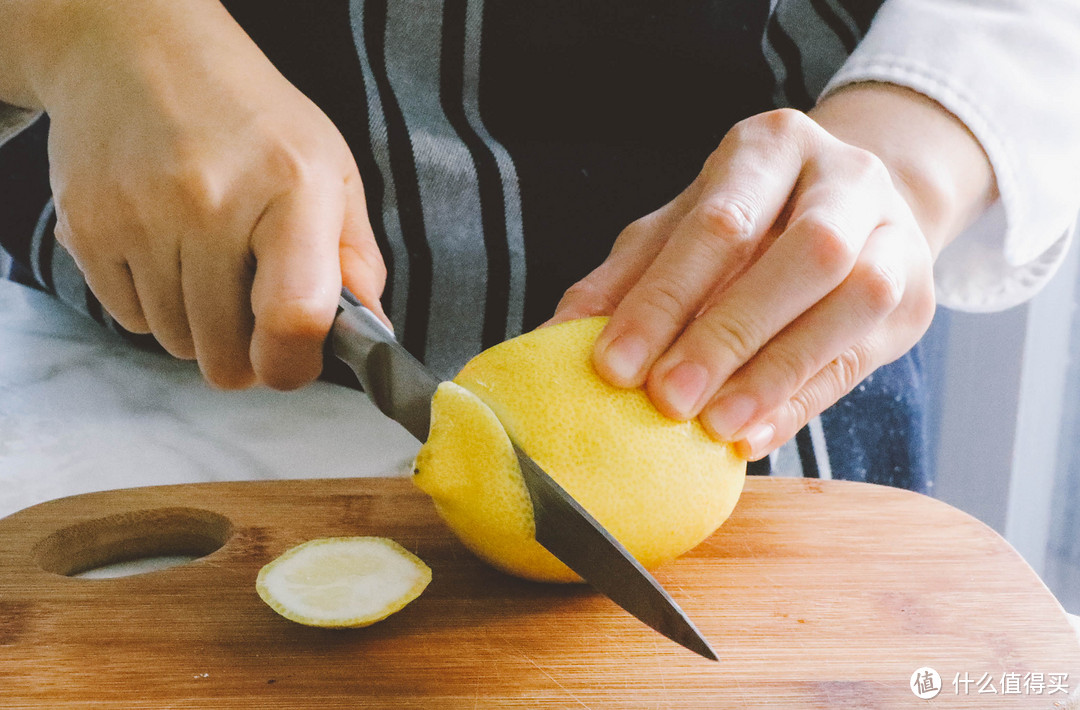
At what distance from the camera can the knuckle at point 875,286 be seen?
2.52ft

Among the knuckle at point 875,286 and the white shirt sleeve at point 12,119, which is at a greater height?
the knuckle at point 875,286

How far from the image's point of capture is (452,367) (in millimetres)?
1209

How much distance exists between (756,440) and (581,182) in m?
0.47

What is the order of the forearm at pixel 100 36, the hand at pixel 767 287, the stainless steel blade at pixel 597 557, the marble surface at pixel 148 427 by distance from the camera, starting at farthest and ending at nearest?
the marble surface at pixel 148 427 < the forearm at pixel 100 36 < the hand at pixel 767 287 < the stainless steel blade at pixel 597 557

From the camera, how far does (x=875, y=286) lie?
77cm

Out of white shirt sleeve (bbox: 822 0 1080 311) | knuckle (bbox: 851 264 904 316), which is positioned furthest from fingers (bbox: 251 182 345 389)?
white shirt sleeve (bbox: 822 0 1080 311)

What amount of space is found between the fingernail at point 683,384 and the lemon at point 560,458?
22 millimetres

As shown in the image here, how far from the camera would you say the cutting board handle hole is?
0.90 meters

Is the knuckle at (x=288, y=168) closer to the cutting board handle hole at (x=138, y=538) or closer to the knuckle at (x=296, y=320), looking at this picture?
the knuckle at (x=296, y=320)

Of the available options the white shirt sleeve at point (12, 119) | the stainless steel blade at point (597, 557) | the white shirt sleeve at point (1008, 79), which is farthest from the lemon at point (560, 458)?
the white shirt sleeve at point (12, 119)

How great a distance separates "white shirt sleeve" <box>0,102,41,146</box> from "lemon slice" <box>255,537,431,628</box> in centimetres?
73

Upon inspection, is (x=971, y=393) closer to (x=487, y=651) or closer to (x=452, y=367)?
(x=452, y=367)

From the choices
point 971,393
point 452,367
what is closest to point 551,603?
point 452,367

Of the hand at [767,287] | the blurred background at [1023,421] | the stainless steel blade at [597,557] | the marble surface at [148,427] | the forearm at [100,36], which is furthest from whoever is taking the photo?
the blurred background at [1023,421]
